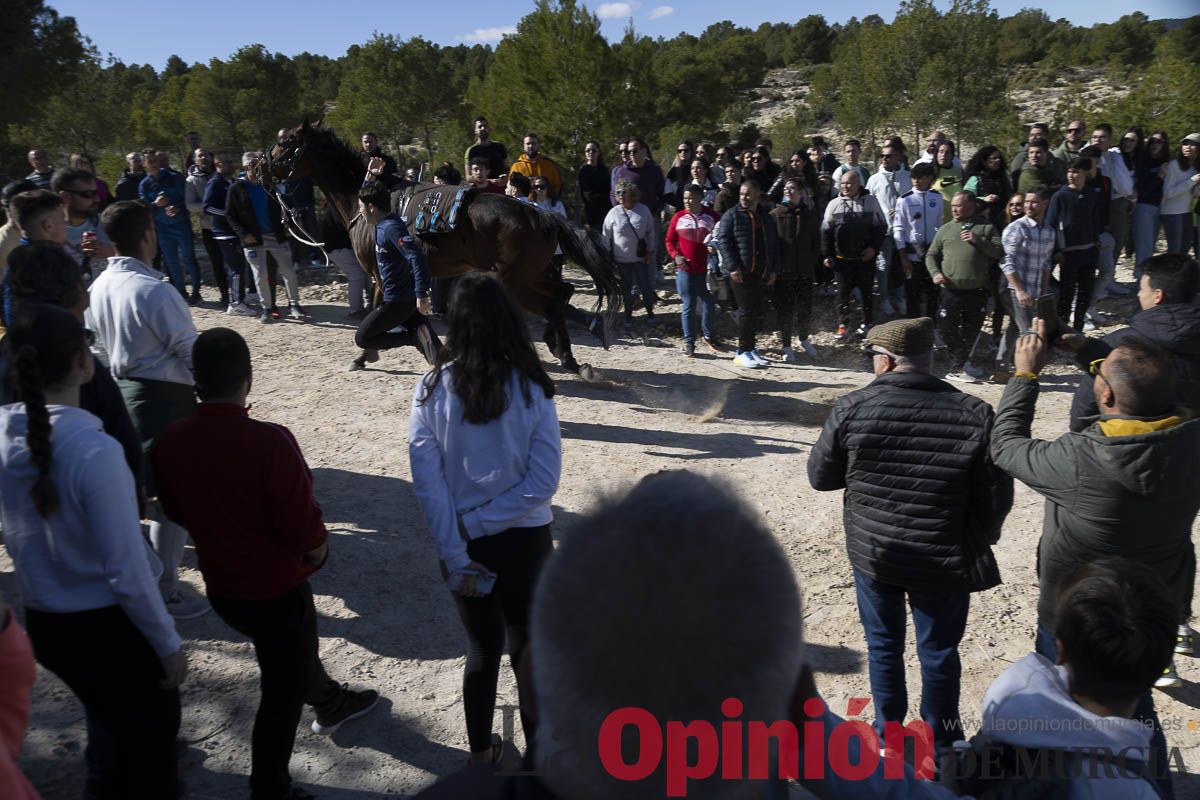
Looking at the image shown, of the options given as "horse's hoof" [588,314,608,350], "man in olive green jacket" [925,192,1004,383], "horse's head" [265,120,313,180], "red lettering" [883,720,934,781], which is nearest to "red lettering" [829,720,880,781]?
"red lettering" [883,720,934,781]

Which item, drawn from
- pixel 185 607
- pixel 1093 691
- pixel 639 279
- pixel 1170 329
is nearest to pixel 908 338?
pixel 1093 691

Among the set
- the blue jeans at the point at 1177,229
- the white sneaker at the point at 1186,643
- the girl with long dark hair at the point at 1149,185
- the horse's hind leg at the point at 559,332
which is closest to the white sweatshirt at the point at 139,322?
the horse's hind leg at the point at 559,332

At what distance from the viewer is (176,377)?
151 inches

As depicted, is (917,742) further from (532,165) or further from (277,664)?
(532,165)

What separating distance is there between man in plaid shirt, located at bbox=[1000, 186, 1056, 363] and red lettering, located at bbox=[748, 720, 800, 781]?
6995 millimetres

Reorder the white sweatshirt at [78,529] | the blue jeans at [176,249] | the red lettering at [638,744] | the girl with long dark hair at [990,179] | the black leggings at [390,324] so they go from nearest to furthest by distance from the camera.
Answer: the red lettering at [638,744]
the white sweatshirt at [78,529]
the black leggings at [390,324]
the girl with long dark hair at [990,179]
the blue jeans at [176,249]

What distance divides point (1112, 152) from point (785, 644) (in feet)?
35.0

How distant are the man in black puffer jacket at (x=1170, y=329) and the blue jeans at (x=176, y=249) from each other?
9.91m

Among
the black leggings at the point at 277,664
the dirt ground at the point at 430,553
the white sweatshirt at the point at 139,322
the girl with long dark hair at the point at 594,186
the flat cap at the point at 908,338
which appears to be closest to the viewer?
the black leggings at the point at 277,664

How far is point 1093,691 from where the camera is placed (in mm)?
1787

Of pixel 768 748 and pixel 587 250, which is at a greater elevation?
pixel 587 250

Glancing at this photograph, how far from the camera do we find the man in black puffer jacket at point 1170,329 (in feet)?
11.1

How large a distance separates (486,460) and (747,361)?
5.88m

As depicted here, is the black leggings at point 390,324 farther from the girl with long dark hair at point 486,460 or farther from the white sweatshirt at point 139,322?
the girl with long dark hair at point 486,460
